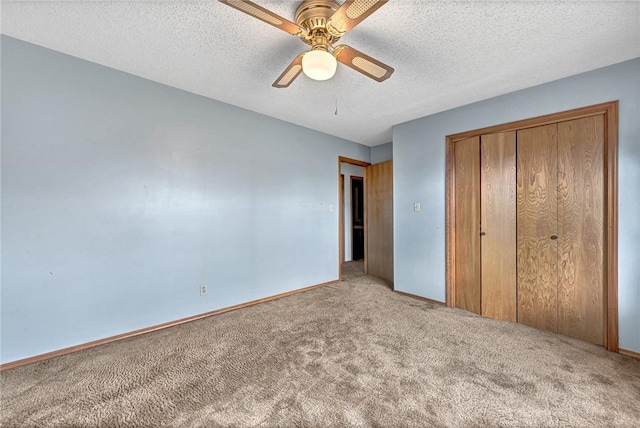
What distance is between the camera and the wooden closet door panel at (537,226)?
2.36 m

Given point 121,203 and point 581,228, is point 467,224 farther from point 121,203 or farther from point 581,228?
point 121,203

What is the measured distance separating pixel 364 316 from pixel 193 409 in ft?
5.80

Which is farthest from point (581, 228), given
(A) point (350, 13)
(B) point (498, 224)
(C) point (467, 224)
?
(A) point (350, 13)

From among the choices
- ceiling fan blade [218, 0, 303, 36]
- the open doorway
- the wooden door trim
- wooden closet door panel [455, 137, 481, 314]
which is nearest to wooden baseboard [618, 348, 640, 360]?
wooden closet door panel [455, 137, 481, 314]

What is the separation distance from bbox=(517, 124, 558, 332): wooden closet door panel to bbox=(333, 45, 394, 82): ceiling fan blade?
1884 mm

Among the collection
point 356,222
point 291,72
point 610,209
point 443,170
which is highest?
point 291,72

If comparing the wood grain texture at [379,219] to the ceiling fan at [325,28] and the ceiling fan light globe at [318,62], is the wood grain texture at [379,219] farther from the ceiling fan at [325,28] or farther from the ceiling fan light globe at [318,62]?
the ceiling fan light globe at [318,62]

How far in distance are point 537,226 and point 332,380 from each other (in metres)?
2.41

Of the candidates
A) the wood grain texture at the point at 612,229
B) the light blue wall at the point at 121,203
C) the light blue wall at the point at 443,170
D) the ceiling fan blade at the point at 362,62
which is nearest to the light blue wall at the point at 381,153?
the light blue wall at the point at 443,170

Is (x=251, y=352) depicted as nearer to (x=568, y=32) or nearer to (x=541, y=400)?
(x=541, y=400)

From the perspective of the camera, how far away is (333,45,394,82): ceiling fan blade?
4.94ft

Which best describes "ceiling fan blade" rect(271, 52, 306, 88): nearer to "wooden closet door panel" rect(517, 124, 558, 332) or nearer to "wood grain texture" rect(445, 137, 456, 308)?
"wood grain texture" rect(445, 137, 456, 308)

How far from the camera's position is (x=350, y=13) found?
1294 mm

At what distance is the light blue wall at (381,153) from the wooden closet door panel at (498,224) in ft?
6.03
